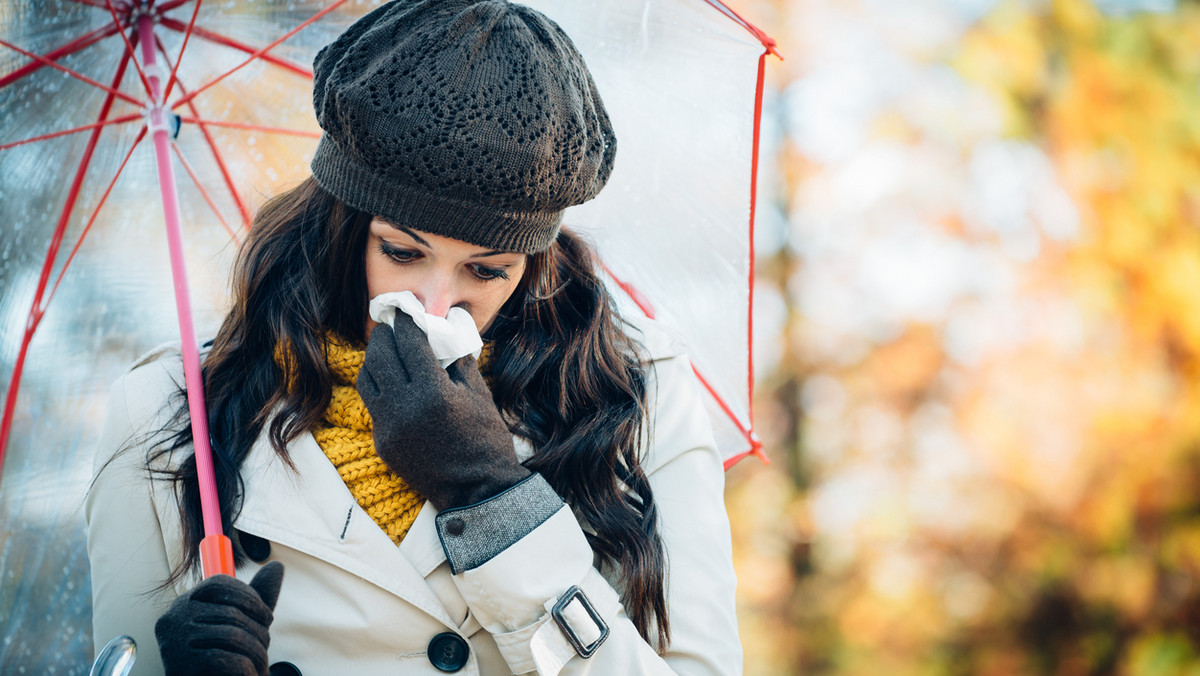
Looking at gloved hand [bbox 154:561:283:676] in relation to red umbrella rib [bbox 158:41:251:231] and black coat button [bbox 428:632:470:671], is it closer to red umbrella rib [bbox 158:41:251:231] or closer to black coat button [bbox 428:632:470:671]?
black coat button [bbox 428:632:470:671]

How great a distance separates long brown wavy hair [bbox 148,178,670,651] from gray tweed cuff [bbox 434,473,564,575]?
26cm

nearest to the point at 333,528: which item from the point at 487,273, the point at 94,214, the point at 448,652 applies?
the point at 448,652

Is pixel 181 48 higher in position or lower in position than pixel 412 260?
higher

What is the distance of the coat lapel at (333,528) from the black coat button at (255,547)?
0.05 meters

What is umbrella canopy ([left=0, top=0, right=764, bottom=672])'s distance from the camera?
6.27 feet

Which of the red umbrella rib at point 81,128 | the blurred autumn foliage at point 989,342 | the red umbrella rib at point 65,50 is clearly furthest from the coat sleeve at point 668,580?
the blurred autumn foliage at point 989,342

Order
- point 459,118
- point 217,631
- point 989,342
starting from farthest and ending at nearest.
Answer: point 989,342 < point 459,118 < point 217,631

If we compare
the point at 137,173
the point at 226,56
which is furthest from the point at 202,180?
the point at 226,56

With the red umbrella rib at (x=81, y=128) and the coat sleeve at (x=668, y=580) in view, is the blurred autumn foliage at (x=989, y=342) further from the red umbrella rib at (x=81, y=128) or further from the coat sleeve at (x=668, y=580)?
the red umbrella rib at (x=81, y=128)

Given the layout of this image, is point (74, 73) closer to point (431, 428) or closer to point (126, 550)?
point (126, 550)

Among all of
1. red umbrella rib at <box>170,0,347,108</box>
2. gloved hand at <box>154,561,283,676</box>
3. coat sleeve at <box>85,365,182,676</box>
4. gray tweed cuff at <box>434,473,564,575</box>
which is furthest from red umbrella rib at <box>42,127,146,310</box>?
gray tweed cuff at <box>434,473,564,575</box>

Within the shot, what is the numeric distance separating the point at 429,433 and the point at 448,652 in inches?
16.9

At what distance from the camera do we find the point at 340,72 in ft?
5.27

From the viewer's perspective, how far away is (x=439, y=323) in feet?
5.49
